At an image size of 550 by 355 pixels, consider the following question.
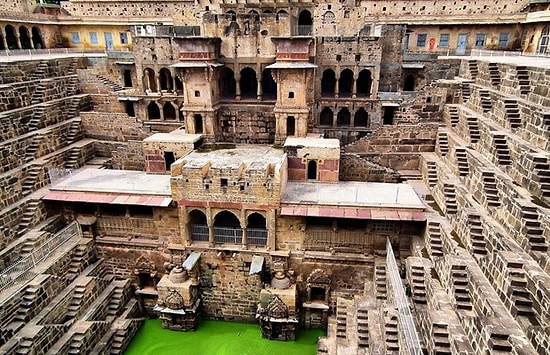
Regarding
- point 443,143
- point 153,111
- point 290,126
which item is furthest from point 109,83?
point 443,143

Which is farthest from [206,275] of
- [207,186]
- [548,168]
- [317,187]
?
[548,168]

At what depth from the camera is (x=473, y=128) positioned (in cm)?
1606

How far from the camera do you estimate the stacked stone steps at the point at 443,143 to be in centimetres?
1784

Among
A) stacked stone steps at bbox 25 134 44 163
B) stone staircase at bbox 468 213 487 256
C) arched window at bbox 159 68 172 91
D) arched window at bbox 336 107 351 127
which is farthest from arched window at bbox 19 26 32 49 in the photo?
stone staircase at bbox 468 213 487 256

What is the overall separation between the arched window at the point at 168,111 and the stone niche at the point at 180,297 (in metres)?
11.0

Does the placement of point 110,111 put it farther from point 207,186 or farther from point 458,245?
point 458,245

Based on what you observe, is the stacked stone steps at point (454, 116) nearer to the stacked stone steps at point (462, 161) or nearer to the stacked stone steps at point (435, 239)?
the stacked stone steps at point (462, 161)

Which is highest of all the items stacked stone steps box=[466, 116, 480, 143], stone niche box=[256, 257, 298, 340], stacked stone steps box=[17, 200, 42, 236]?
stacked stone steps box=[466, 116, 480, 143]

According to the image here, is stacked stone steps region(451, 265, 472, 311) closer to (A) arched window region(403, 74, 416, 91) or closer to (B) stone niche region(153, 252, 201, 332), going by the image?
(B) stone niche region(153, 252, 201, 332)

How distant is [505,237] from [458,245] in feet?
5.67

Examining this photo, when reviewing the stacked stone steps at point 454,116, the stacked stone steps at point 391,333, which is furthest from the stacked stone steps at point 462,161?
the stacked stone steps at point 391,333

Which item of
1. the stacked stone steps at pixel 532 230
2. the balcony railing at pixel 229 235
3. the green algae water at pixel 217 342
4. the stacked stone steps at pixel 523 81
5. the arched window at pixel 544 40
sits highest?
the arched window at pixel 544 40

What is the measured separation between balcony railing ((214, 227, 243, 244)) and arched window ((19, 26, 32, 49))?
29.3m

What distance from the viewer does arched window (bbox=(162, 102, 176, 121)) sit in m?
24.1
